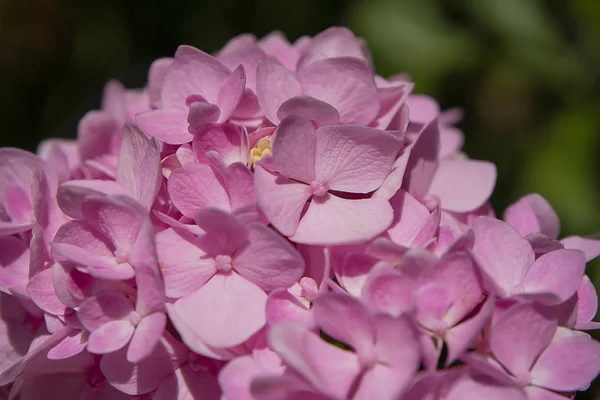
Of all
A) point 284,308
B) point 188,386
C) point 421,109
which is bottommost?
point 188,386

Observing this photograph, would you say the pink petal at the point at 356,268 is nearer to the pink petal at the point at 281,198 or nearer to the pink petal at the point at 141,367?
the pink petal at the point at 281,198

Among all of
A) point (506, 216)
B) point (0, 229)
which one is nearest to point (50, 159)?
point (0, 229)

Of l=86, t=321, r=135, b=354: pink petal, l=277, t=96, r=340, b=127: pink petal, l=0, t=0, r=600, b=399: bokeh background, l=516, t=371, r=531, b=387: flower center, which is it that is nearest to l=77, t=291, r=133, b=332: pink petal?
l=86, t=321, r=135, b=354: pink petal

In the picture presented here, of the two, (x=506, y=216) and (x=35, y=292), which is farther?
(x=506, y=216)

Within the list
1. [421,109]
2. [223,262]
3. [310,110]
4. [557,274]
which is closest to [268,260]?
[223,262]

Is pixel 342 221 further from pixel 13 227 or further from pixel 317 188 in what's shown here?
pixel 13 227

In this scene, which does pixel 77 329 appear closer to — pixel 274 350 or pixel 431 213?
pixel 274 350

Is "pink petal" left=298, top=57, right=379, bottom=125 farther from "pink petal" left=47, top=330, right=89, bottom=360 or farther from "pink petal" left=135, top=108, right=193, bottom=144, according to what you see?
"pink petal" left=47, top=330, right=89, bottom=360
